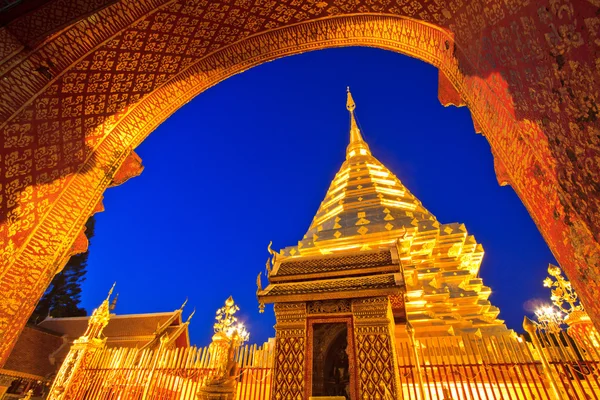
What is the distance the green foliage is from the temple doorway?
24607 millimetres

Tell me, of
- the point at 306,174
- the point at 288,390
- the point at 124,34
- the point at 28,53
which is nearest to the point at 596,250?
the point at 288,390

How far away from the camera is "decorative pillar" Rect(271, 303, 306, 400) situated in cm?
415

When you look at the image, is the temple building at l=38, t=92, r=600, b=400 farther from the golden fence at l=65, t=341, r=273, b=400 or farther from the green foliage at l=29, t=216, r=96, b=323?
the green foliage at l=29, t=216, r=96, b=323

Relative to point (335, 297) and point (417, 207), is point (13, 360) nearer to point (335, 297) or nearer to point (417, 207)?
point (335, 297)

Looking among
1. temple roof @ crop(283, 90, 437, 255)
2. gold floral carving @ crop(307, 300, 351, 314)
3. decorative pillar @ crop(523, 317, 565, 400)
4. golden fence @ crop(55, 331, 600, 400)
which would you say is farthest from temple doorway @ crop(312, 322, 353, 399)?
temple roof @ crop(283, 90, 437, 255)

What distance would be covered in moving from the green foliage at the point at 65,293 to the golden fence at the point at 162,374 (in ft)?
66.4

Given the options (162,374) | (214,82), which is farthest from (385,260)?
(162,374)

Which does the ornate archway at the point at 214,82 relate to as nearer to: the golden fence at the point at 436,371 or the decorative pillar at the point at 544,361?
the decorative pillar at the point at 544,361

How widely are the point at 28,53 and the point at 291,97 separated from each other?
5299 cm

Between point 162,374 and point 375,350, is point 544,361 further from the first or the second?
point 162,374

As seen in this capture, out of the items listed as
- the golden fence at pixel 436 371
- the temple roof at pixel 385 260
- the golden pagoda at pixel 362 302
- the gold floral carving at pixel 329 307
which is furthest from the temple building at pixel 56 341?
the gold floral carving at pixel 329 307

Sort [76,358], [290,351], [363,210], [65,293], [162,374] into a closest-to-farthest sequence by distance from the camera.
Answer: [290,351] → [162,374] → [76,358] → [363,210] → [65,293]

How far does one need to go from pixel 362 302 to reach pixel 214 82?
4.56 metres

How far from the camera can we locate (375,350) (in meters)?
4.10
